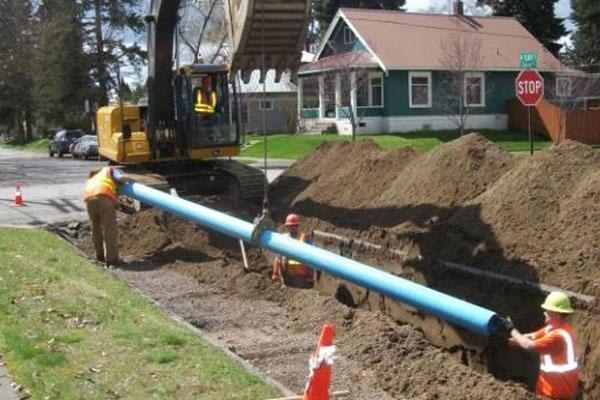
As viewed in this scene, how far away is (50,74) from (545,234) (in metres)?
59.7

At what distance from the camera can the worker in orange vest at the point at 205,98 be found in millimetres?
16250

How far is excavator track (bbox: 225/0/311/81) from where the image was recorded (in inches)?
429

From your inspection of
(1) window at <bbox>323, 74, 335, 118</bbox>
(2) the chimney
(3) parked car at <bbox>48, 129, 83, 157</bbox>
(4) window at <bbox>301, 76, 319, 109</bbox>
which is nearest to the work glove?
(1) window at <bbox>323, 74, 335, 118</bbox>

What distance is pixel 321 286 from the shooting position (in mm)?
10664

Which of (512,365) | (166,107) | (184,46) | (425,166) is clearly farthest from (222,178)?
(184,46)

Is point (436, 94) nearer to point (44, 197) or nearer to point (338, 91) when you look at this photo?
point (338, 91)

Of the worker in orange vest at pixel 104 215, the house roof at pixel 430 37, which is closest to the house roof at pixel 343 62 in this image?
the house roof at pixel 430 37

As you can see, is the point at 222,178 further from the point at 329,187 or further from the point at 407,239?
the point at 407,239

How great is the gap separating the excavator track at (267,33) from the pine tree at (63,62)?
53745 mm

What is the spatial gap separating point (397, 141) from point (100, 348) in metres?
31.1

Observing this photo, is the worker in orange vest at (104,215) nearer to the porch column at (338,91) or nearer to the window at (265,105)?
the window at (265,105)

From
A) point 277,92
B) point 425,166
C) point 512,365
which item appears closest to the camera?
point 512,365

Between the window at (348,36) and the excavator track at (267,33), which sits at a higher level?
the window at (348,36)

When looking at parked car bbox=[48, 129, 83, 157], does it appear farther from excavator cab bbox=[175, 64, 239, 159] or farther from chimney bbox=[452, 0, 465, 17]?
excavator cab bbox=[175, 64, 239, 159]
